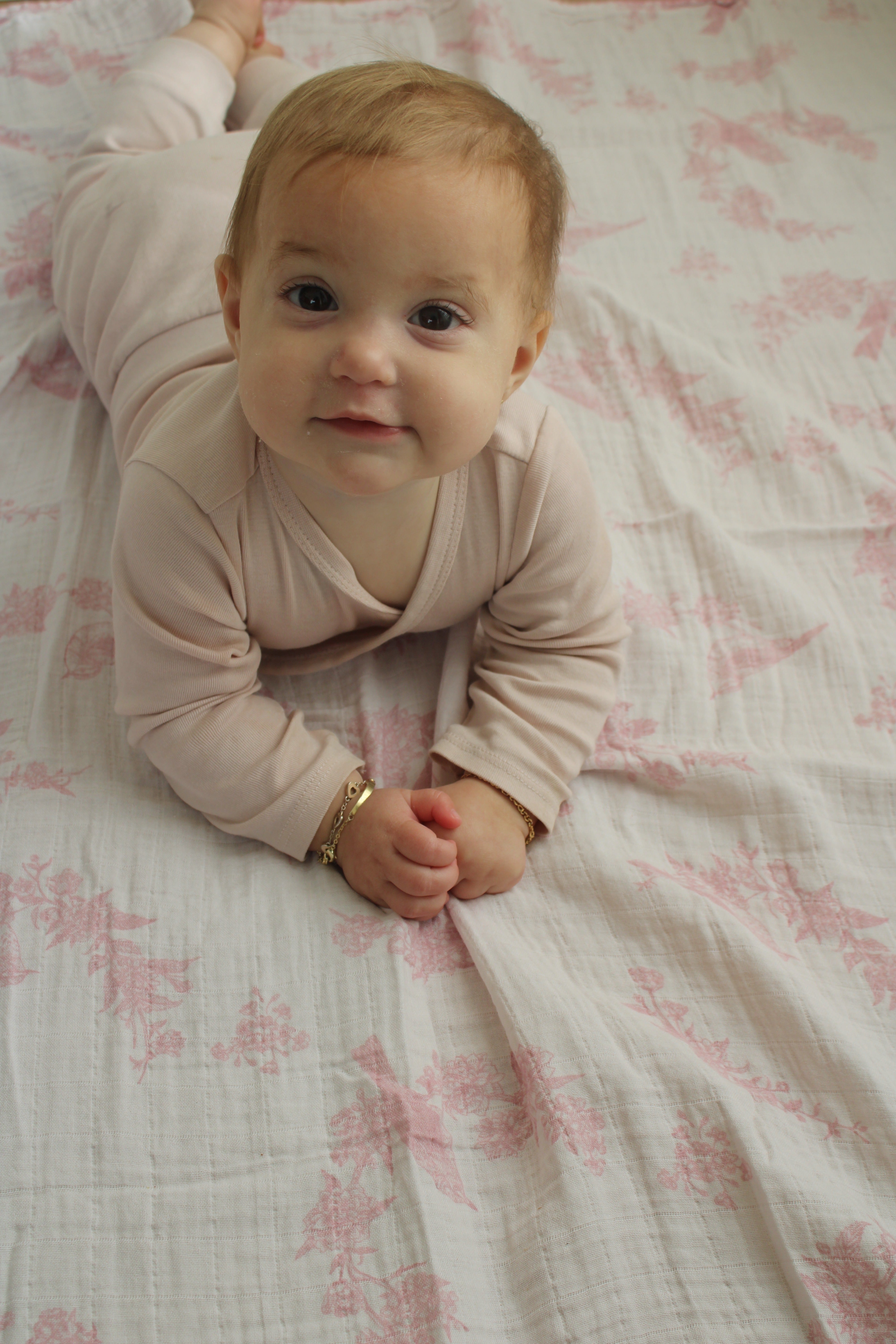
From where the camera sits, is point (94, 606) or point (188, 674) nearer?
point (188, 674)

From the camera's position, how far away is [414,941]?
769 mm

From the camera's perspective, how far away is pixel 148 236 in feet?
3.36

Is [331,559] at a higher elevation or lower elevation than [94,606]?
higher

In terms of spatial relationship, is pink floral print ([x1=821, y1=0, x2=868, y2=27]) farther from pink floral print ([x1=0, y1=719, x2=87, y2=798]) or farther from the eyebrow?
pink floral print ([x1=0, y1=719, x2=87, y2=798])

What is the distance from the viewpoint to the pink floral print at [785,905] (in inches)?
29.6

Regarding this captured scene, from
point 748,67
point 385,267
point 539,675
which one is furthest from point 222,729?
point 748,67

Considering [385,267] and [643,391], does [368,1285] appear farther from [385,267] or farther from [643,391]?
[643,391]

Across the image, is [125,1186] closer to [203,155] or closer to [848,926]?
[848,926]

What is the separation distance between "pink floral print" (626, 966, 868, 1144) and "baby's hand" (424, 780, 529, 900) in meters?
0.12

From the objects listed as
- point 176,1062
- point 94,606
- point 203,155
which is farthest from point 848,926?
point 203,155

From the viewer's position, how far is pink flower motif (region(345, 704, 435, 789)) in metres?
0.87

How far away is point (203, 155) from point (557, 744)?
Result: 0.71 metres

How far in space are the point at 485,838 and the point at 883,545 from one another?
1.68 ft

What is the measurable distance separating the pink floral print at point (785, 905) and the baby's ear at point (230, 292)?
1.59ft
